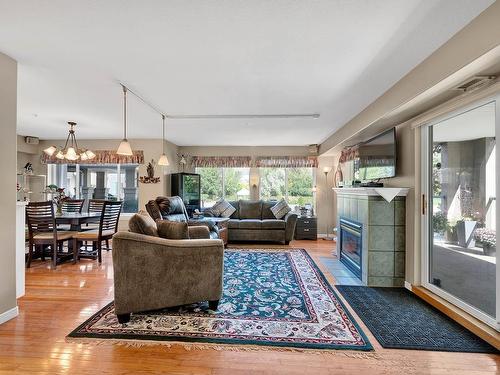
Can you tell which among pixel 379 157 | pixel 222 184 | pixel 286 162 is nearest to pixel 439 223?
pixel 379 157

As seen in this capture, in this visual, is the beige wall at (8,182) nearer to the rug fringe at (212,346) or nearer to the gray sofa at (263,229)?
the rug fringe at (212,346)

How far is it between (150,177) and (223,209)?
1902 millimetres

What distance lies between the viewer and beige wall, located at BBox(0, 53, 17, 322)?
7.69 feet

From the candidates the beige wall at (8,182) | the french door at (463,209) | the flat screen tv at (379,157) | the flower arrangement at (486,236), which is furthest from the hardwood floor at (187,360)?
the flat screen tv at (379,157)

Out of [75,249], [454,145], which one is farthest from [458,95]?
[75,249]

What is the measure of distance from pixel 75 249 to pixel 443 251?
17.0 feet

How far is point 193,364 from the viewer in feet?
5.88

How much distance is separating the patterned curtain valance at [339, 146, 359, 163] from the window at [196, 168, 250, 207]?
8.52 feet

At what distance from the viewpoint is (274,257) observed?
4.53m

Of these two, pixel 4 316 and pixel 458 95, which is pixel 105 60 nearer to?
pixel 4 316

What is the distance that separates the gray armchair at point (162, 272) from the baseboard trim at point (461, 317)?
223cm

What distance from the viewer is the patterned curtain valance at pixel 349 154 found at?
507cm

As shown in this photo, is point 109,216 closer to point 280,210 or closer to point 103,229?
point 103,229

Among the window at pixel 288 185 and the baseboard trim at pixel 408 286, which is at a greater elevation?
the window at pixel 288 185
